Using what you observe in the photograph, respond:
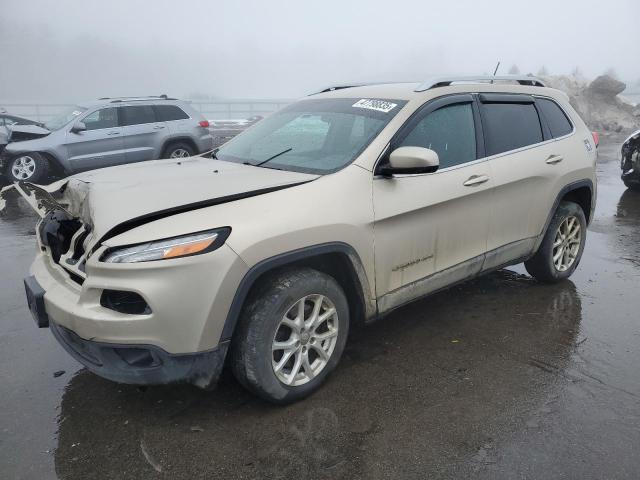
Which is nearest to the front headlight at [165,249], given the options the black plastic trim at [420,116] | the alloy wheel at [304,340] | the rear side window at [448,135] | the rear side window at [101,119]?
the alloy wheel at [304,340]

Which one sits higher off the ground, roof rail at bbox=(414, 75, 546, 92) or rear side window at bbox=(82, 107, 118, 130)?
roof rail at bbox=(414, 75, 546, 92)

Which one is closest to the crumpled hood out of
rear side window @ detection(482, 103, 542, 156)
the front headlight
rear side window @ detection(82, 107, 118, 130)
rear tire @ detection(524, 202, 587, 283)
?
the front headlight

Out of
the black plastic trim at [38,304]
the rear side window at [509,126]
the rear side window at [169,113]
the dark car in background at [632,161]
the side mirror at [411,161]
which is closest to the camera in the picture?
the black plastic trim at [38,304]

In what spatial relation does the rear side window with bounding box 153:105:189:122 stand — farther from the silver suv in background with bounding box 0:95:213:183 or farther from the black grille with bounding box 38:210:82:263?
the black grille with bounding box 38:210:82:263

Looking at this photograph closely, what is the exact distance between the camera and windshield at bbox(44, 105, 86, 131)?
10.4 metres

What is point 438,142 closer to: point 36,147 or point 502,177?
point 502,177

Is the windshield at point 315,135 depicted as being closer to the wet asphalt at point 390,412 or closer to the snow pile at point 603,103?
the wet asphalt at point 390,412

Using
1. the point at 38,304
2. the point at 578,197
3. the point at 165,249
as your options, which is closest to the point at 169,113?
the point at 578,197

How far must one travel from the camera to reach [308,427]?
2730 millimetres

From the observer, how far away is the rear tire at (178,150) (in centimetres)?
1110

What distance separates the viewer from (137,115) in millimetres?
10781

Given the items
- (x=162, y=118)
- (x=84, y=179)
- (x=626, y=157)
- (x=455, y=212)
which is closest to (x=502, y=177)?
(x=455, y=212)

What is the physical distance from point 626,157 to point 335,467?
9143 mm

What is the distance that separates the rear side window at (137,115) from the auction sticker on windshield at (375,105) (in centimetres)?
822
